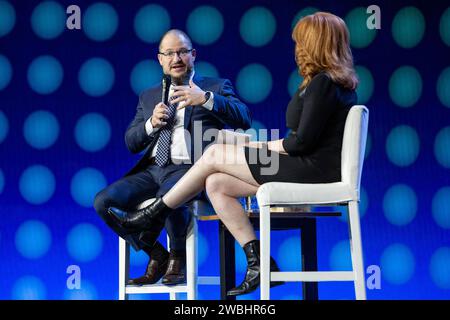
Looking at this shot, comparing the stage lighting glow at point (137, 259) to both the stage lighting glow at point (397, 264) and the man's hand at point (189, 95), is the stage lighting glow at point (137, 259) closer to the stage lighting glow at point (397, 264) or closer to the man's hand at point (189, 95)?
the man's hand at point (189, 95)

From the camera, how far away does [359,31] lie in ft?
13.0

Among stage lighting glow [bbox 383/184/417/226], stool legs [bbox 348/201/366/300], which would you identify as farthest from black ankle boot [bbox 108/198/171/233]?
stage lighting glow [bbox 383/184/417/226]

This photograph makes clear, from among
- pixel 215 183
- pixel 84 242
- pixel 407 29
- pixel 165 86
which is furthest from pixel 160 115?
pixel 407 29

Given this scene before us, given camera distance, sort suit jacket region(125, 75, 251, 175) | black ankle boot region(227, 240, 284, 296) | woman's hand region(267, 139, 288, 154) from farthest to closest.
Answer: suit jacket region(125, 75, 251, 175) → woman's hand region(267, 139, 288, 154) → black ankle boot region(227, 240, 284, 296)

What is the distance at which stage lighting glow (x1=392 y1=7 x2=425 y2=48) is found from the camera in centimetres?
397

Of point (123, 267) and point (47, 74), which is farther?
point (47, 74)

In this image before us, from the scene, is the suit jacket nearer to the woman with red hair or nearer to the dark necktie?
the dark necktie

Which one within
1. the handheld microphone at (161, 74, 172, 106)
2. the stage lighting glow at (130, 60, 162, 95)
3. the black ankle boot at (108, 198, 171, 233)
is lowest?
the black ankle boot at (108, 198, 171, 233)

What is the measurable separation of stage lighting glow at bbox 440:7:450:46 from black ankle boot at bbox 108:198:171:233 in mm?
2049

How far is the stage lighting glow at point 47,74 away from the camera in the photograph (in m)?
4.09

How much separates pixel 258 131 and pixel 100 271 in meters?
1.17

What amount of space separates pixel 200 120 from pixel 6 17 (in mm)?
1495

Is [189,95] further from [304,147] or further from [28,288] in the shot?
[28,288]

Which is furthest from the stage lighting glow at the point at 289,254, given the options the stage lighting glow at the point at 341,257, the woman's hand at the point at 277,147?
the woman's hand at the point at 277,147
